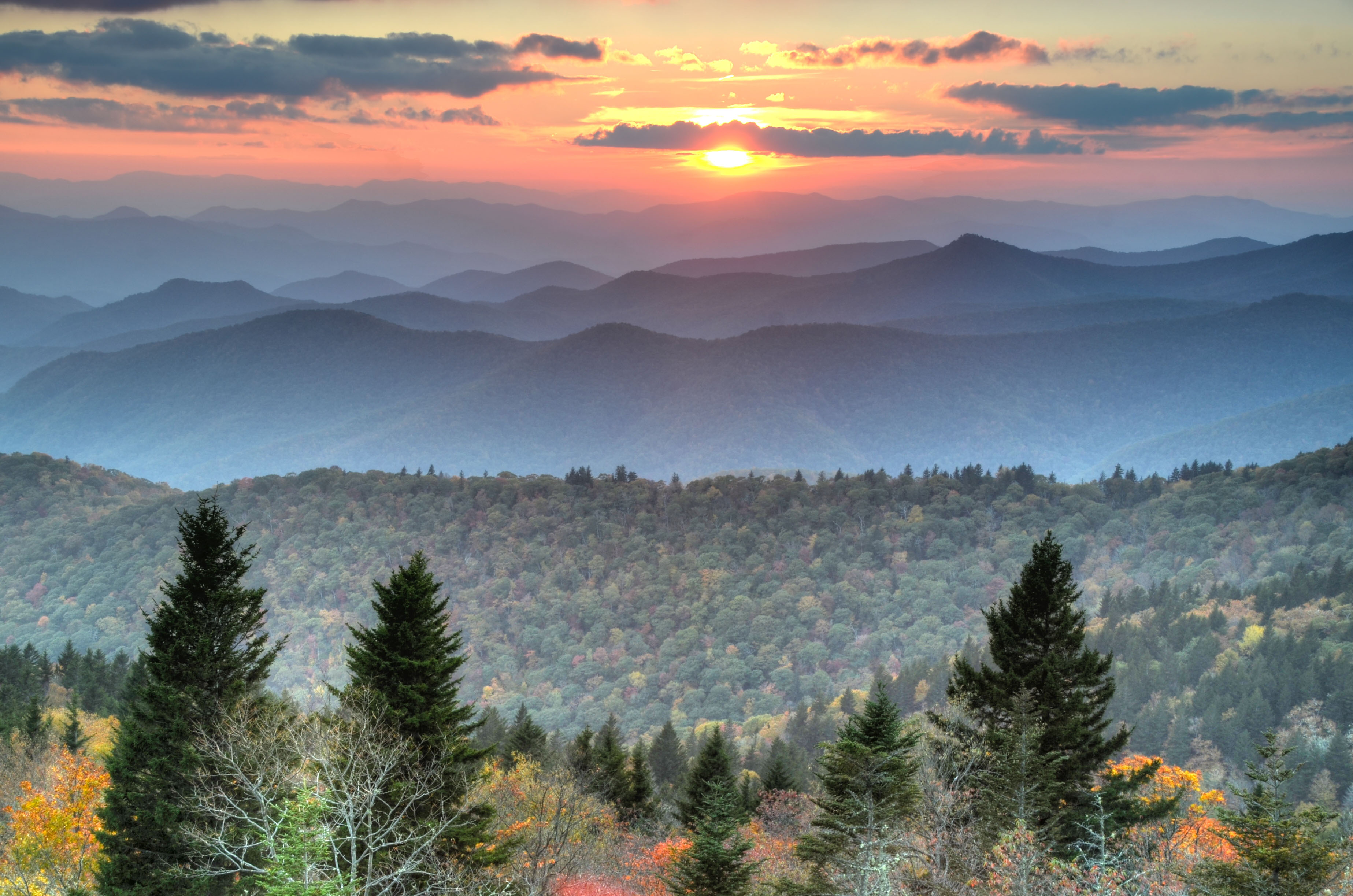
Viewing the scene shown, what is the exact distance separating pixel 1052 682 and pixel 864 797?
5016 millimetres

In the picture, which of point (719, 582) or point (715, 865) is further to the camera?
point (719, 582)

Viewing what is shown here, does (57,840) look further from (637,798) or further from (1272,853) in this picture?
(1272,853)

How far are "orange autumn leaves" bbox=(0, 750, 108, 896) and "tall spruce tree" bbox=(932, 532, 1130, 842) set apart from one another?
2181cm

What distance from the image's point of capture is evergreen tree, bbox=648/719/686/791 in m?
64.4

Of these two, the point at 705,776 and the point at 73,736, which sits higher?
the point at 705,776

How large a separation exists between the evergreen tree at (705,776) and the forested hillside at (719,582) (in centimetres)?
7244

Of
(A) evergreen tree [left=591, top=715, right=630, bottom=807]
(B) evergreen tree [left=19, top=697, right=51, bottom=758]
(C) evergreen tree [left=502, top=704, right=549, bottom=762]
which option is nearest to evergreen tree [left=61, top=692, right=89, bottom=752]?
(B) evergreen tree [left=19, top=697, right=51, bottom=758]

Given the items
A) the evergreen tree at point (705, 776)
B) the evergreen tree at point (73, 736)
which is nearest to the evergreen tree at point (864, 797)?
the evergreen tree at point (705, 776)

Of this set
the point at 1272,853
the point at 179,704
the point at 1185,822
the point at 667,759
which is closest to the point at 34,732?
the point at 179,704

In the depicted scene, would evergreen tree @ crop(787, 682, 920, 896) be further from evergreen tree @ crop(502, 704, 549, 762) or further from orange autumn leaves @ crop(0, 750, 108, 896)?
evergreen tree @ crop(502, 704, 549, 762)

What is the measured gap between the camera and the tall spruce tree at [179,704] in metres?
22.0

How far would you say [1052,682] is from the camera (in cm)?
2400

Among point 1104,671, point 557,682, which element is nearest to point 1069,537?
point 557,682

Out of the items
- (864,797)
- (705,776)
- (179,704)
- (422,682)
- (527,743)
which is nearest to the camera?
(422,682)
